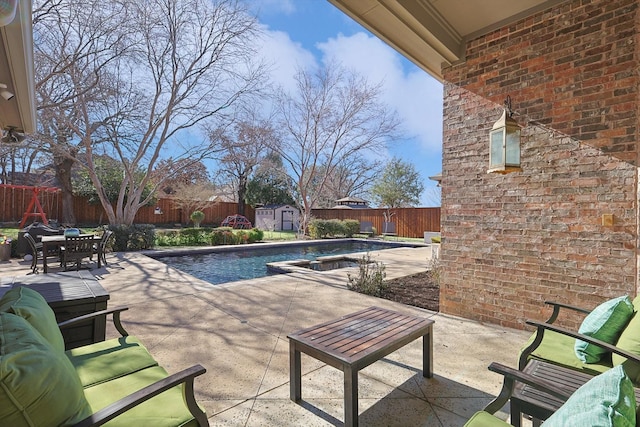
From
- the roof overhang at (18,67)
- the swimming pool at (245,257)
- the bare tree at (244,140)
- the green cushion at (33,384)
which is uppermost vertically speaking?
the bare tree at (244,140)

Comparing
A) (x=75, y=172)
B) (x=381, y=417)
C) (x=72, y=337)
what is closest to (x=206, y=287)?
(x=72, y=337)

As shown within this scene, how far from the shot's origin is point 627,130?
286 cm

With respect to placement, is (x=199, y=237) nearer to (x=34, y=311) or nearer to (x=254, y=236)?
(x=254, y=236)

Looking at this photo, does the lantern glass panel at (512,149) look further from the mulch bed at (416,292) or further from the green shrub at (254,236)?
the green shrub at (254,236)

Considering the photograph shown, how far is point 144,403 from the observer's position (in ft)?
4.74

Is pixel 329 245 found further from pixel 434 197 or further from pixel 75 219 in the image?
pixel 434 197

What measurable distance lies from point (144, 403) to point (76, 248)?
6613 millimetres

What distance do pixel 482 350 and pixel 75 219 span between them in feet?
73.4

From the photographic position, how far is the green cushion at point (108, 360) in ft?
5.48

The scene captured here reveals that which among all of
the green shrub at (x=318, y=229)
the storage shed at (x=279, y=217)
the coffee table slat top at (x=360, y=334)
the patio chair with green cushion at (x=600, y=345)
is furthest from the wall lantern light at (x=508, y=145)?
the storage shed at (x=279, y=217)

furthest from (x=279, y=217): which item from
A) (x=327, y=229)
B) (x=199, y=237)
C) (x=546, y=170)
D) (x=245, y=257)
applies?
(x=546, y=170)

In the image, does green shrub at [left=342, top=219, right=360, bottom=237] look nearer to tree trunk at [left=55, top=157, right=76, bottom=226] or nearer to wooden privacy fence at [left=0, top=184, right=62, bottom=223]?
wooden privacy fence at [left=0, top=184, right=62, bottom=223]

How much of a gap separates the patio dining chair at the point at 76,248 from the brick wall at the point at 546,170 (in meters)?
6.87

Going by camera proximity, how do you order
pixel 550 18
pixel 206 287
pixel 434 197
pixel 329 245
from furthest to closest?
1. pixel 434 197
2. pixel 329 245
3. pixel 206 287
4. pixel 550 18
